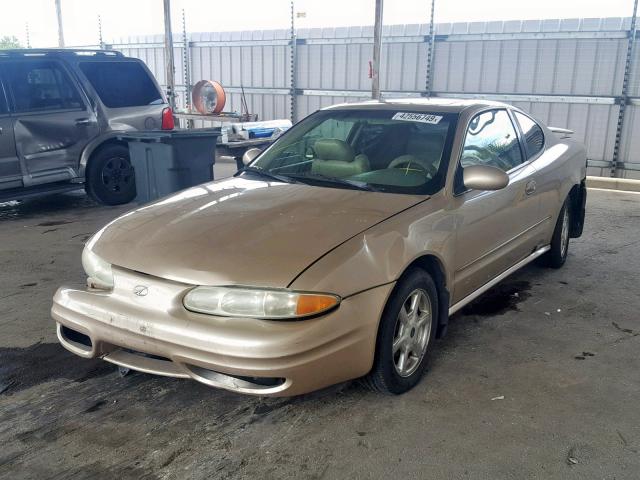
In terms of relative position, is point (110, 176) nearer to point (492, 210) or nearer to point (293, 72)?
point (492, 210)

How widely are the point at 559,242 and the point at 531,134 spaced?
1018 mm

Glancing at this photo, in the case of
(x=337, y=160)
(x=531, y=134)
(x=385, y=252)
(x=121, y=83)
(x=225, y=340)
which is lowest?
(x=225, y=340)

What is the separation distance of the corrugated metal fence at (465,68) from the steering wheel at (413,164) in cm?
780

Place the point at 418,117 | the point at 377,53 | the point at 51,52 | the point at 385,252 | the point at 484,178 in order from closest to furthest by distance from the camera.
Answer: the point at 385,252 → the point at 484,178 → the point at 418,117 → the point at 51,52 → the point at 377,53

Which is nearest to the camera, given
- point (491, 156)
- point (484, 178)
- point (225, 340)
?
point (225, 340)

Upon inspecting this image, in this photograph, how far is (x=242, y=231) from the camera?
3068 millimetres

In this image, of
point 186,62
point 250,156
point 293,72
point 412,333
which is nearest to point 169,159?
point 250,156

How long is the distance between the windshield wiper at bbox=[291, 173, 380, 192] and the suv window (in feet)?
16.2

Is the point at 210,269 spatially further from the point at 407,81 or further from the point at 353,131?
the point at 407,81

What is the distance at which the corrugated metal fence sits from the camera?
10242 millimetres

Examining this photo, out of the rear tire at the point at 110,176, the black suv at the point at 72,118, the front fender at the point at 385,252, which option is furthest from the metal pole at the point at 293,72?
the front fender at the point at 385,252

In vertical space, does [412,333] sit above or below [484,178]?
below

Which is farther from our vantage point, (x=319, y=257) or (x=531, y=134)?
(x=531, y=134)

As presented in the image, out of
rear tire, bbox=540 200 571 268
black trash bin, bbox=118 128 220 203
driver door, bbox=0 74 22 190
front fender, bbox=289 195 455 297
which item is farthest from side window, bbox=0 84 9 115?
rear tire, bbox=540 200 571 268
